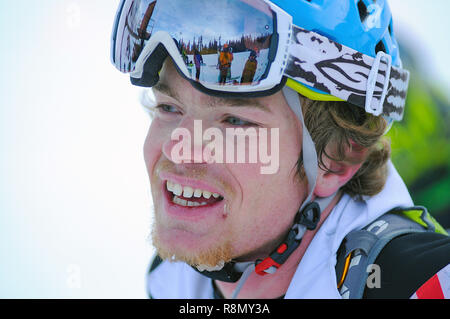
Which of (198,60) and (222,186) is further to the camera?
(222,186)

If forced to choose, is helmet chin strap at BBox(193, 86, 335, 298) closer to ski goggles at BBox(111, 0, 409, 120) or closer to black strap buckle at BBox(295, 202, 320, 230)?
black strap buckle at BBox(295, 202, 320, 230)

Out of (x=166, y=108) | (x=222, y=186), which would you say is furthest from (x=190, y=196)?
(x=166, y=108)

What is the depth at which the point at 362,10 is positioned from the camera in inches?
79.0

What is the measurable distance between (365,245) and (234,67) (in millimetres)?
866

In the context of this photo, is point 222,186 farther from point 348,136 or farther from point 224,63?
point 348,136

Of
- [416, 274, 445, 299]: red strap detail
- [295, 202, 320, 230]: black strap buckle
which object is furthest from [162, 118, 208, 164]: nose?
[416, 274, 445, 299]: red strap detail

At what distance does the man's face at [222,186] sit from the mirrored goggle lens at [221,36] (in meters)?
0.12

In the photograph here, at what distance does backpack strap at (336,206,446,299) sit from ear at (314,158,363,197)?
23cm

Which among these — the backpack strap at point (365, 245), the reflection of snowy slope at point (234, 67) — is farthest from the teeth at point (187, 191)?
the backpack strap at point (365, 245)

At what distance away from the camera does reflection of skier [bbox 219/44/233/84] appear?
1.78 meters

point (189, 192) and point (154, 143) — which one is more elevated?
point (154, 143)

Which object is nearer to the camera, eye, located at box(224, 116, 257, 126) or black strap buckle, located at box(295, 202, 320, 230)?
eye, located at box(224, 116, 257, 126)

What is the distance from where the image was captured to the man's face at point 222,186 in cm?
189
